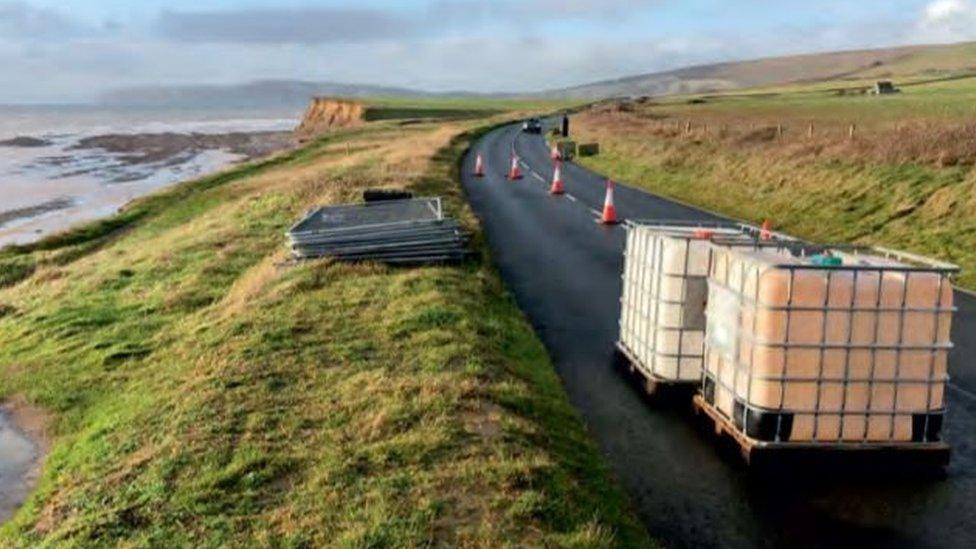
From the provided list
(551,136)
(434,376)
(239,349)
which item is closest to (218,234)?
(239,349)

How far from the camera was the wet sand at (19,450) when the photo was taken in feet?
29.8

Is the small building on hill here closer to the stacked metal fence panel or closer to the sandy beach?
the sandy beach

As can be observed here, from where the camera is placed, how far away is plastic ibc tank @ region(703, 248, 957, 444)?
8.09m

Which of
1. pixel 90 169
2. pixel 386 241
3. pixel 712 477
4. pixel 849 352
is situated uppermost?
pixel 849 352

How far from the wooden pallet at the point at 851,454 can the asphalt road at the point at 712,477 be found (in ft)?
0.43

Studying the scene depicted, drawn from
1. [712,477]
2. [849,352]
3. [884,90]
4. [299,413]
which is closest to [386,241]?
Result: [299,413]

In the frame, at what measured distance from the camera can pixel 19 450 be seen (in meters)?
10.3

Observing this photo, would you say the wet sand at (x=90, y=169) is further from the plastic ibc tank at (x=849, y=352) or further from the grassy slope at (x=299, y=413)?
the plastic ibc tank at (x=849, y=352)

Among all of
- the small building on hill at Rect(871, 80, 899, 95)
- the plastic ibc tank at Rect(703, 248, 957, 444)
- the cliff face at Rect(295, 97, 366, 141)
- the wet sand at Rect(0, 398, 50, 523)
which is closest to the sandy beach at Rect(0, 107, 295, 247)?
the cliff face at Rect(295, 97, 366, 141)

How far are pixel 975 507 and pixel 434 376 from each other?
4821mm

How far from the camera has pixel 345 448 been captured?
26.0 ft

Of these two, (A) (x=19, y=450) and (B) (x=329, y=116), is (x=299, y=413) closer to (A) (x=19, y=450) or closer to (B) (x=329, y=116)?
(A) (x=19, y=450)

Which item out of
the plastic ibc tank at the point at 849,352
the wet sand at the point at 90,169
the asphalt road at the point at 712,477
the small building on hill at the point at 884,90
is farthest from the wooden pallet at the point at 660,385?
the small building on hill at the point at 884,90

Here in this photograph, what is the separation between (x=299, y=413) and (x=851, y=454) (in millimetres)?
4786
